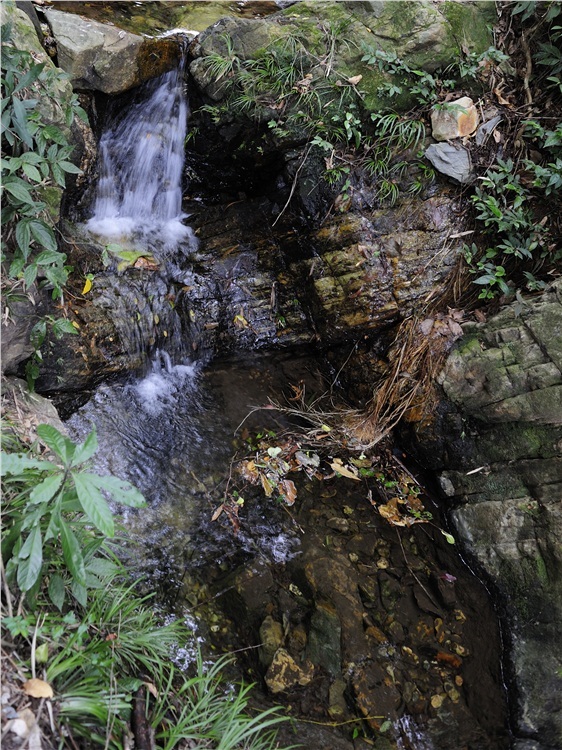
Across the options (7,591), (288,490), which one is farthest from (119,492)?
(288,490)

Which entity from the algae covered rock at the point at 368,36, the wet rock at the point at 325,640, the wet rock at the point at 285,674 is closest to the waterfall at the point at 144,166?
the algae covered rock at the point at 368,36

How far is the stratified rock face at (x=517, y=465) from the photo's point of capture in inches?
141

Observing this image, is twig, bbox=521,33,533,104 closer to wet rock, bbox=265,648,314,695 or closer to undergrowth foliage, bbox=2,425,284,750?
undergrowth foliage, bbox=2,425,284,750

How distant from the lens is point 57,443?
2.23 meters

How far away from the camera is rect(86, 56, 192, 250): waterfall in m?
5.06

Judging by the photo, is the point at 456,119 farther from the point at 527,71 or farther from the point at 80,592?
the point at 80,592

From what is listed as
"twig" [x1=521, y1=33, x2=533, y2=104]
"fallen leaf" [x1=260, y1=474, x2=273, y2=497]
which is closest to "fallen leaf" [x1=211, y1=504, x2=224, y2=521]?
"fallen leaf" [x1=260, y1=474, x2=273, y2=497]

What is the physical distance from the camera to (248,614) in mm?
3443

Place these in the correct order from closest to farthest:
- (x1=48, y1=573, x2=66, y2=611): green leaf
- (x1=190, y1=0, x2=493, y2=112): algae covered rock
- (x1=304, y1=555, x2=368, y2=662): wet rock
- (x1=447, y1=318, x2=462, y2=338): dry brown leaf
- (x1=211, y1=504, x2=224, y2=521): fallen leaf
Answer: (x1=48, y1=573, x2=66, y2=611): green leaf
(x1=304, y1=555, x2=368, y2=662): wet rock
(x1=211, y1=504, x2=224, y2=521): fallen leaf
(x1=447, y1=318, x2=462, y2=338): dry brown leaf
(x1=190, y1=0, x2=493, y2=112): algae covered rock

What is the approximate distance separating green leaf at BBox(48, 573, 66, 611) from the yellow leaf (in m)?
0.34

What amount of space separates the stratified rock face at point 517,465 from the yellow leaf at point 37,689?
2961mm

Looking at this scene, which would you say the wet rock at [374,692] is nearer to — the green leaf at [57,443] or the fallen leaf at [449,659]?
the fallen leaf at [449,659]

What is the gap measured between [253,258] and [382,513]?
283 cm

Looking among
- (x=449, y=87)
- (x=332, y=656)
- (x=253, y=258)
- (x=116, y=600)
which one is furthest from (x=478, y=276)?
(x=116, y=600)
